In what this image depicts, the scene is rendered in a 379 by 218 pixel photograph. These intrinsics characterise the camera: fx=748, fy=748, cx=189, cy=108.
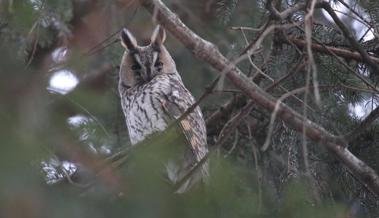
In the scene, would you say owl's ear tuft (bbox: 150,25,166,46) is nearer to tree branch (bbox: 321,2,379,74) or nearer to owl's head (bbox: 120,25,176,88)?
owl's head (bbox: 120,25,176,88)

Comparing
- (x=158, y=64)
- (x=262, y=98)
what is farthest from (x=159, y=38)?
(x=262, y=98)

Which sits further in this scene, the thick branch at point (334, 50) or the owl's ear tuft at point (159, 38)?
the owl's ear tuft at point (159, 38)

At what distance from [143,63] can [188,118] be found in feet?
1.93

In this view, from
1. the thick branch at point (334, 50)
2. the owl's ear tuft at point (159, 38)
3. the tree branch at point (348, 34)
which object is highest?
the tree branch at point (348, 34)

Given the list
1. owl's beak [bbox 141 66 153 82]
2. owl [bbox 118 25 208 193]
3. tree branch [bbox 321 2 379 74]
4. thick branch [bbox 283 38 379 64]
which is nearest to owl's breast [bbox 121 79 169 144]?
owl [bbox 118 25 208 193]

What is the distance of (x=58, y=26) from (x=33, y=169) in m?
2.48

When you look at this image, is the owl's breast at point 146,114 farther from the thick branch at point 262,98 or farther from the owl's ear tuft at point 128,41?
the thick branch at point 262,98

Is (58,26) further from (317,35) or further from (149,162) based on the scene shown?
(149,162)

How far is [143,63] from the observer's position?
420 cm

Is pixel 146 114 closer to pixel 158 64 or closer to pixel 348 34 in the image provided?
pixel 158 64

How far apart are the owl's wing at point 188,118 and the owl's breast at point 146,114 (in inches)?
1.6

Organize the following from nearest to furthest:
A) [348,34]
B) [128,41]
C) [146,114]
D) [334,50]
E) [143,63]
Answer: [348,34]
[334,50]
[146,114]
[128,41]
[143,63]

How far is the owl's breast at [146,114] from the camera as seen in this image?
382 centimetres

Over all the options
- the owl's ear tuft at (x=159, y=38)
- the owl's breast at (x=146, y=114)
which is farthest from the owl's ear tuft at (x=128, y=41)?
the owl's breast at (x=146, y=114)
